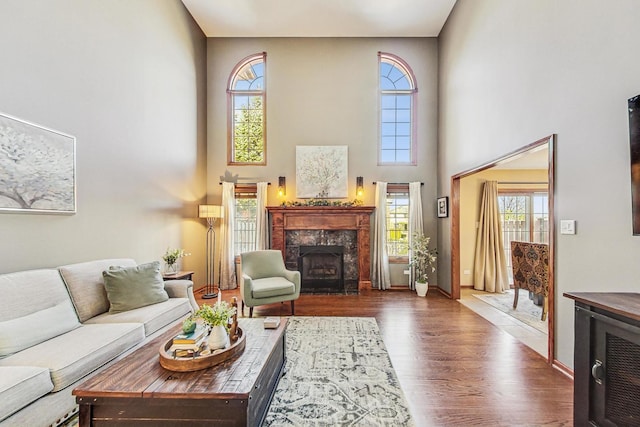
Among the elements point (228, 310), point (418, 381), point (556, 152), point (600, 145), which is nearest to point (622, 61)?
point (600, 145)

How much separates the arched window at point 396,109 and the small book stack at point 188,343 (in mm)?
4843

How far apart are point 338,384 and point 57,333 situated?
2205mm

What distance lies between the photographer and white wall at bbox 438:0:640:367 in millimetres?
2037

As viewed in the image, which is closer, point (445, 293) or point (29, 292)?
point (29, 292)

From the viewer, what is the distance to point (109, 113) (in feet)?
10.7

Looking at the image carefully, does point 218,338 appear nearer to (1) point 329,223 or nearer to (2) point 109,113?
(2) point 109,113

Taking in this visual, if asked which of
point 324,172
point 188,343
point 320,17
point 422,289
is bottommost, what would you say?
point 422,289

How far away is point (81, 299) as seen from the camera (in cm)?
253

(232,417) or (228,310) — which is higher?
(228,310)

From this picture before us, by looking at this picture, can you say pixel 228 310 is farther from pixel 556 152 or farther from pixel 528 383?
pixel 556 152

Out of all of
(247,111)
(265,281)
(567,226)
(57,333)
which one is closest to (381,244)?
(265,281)

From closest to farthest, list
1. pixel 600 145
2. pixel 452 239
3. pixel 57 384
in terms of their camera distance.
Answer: pixel 57 384, pixel 600 145, pixel 452 239

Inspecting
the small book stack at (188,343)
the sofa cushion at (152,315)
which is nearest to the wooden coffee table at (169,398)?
the small book stack at (188,343)

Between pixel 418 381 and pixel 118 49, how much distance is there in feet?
15.8
